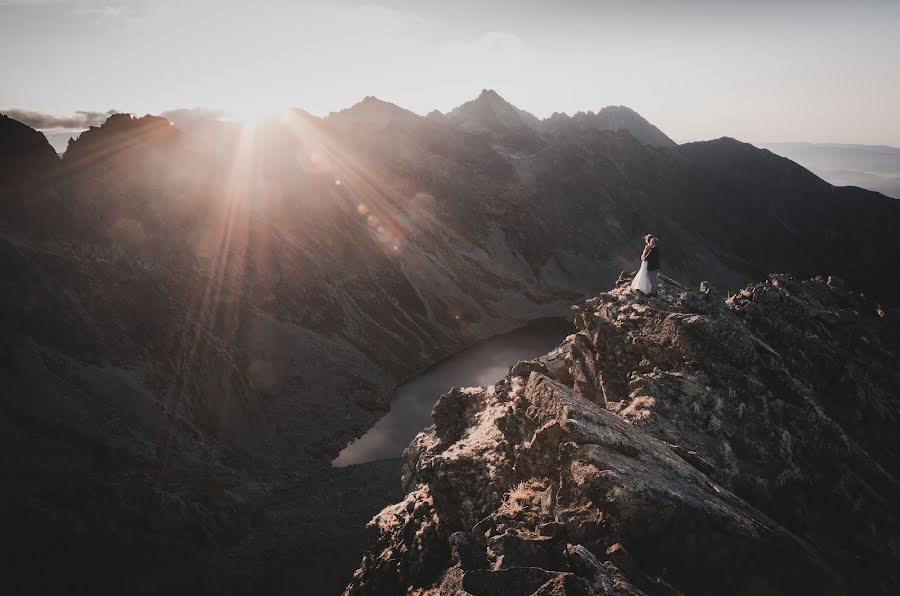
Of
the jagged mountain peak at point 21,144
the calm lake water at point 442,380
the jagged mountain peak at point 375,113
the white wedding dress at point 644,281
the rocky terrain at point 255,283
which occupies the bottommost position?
the calm lake water at point 442,380

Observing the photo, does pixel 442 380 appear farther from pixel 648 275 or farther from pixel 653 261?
pixel 653 261

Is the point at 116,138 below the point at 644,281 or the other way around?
the other way around

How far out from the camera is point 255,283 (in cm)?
7156

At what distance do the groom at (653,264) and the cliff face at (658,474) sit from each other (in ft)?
2.71

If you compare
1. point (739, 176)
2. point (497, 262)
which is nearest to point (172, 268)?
point (497, 262)

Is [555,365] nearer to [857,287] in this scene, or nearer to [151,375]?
[151,375]

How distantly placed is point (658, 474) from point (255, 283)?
68.8 m

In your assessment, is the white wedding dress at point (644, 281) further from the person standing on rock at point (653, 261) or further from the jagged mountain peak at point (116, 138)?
the jagged mountain peak at point (116, 138)

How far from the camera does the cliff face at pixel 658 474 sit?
1115cm

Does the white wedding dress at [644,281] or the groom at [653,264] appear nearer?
the groom at [653,264]

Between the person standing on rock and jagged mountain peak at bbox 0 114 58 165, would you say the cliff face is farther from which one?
jagged mountain peak at bbox 0 114 58 165

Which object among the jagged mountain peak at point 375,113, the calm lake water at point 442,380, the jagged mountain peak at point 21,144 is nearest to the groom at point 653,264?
the calm lake water at point 442,380

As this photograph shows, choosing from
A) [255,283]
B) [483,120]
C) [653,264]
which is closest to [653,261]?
[653,264]

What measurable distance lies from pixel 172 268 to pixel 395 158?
2854 inches
